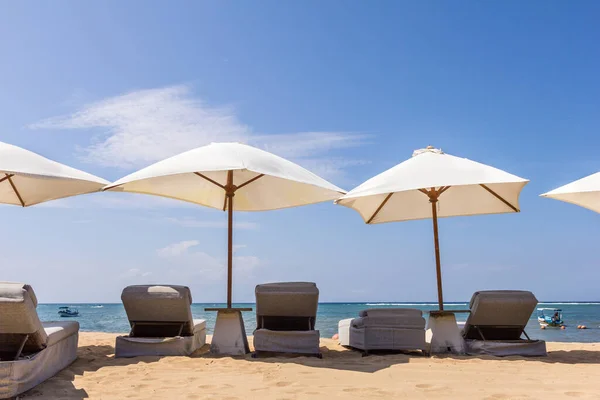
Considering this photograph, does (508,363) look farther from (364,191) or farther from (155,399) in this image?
(155,399)

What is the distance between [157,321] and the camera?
607 centimetres

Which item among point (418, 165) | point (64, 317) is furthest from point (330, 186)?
point (64, 317)

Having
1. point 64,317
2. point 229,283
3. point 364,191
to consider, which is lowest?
point 64,317

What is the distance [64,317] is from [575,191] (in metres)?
44.7

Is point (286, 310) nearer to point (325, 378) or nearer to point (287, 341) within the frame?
point (287, 341)

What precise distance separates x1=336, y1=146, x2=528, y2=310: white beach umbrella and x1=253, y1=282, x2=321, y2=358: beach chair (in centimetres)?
149

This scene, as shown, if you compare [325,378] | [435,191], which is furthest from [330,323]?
[325,378]

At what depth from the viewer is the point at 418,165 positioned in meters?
6.78

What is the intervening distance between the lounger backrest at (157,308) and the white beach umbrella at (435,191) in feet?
8.28

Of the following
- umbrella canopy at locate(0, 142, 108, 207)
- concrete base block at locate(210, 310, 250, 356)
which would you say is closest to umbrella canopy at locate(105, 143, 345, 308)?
concrete base block at locate(210, 310, 250, 356)

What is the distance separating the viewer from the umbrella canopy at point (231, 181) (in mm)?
6016

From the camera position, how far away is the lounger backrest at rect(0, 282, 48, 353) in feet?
13.5

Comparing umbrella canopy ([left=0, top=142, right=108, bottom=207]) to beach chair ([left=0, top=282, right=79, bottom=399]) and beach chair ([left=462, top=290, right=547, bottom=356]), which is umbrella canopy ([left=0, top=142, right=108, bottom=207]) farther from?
beach chair ([left=462, top=290, right=547, bottom=356])

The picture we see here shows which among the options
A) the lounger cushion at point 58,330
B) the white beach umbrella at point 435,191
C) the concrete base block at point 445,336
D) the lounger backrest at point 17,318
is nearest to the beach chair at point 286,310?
the white beach umbrella at point 435,191
